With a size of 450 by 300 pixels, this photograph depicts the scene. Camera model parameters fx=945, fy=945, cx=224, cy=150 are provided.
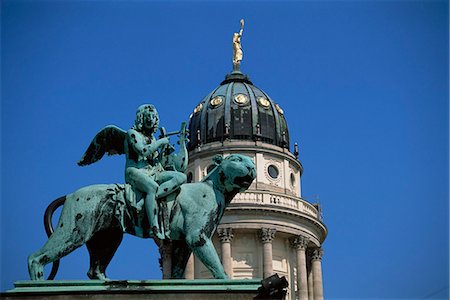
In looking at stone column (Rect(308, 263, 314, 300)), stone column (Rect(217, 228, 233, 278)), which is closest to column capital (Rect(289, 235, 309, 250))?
stone column (Rect(308, 263, 314, 300))

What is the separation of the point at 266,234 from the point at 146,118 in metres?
53.3

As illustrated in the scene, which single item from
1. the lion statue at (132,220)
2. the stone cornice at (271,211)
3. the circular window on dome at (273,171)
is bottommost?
the lion statue at (132,220)

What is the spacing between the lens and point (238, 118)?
7038cm

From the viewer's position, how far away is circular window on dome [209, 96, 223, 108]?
71.6 meters

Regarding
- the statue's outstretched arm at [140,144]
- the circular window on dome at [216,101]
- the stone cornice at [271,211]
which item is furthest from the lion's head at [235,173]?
the circular window on dome at [216,101]

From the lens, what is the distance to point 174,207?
1310 centimetres

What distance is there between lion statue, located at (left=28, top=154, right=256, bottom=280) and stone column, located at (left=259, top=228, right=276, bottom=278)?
174ft

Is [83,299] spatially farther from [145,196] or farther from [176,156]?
[176,156]

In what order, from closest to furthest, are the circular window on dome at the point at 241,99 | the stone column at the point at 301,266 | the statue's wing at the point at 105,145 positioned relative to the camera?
1. the statue's wing at the point at 105,145
2. the stone column at the point at 301,266
3. the circular window on dome at the point at 241,99

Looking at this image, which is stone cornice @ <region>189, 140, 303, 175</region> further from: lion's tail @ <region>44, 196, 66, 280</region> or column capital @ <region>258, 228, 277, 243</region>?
lion's tail @ <region>44, 196, 66, 280</region>

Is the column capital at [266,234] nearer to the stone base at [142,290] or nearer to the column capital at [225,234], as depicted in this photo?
the column capital at [225,234]

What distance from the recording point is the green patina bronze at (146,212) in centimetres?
1291

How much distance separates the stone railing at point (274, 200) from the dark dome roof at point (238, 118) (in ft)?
15.3

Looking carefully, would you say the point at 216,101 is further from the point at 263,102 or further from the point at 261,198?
the point at 261,198
